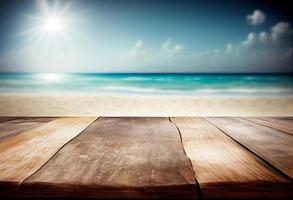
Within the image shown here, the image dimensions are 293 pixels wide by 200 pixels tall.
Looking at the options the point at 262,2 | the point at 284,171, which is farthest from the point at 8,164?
the point at 262,2

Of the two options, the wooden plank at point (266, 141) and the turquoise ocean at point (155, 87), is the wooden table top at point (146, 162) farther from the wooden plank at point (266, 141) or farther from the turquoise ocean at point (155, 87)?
the turquoise ocean at point (155, 87)

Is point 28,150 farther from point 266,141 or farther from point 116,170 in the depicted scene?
point 266,141

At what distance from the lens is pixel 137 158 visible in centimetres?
60

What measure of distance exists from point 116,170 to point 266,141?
0.52 metres

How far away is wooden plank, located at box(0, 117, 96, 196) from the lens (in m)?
0.48

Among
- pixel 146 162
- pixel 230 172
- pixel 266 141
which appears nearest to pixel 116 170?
pixel 146 162

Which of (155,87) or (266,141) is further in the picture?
(155,87)

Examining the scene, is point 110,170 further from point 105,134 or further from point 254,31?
point 254,31

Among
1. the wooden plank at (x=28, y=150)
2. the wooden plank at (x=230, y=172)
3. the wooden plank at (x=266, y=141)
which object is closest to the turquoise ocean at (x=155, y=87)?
the wooden plank at (x=266, y=141)

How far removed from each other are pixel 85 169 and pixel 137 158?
14cm

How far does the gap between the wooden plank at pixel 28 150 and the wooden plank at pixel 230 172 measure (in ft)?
1.21

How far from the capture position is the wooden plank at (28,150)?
1.59ft

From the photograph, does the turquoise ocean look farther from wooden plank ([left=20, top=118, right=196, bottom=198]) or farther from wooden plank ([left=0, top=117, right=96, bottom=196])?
wooden plank ([left=20, top=118, right=196, bottom=198])

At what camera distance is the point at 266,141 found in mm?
776
